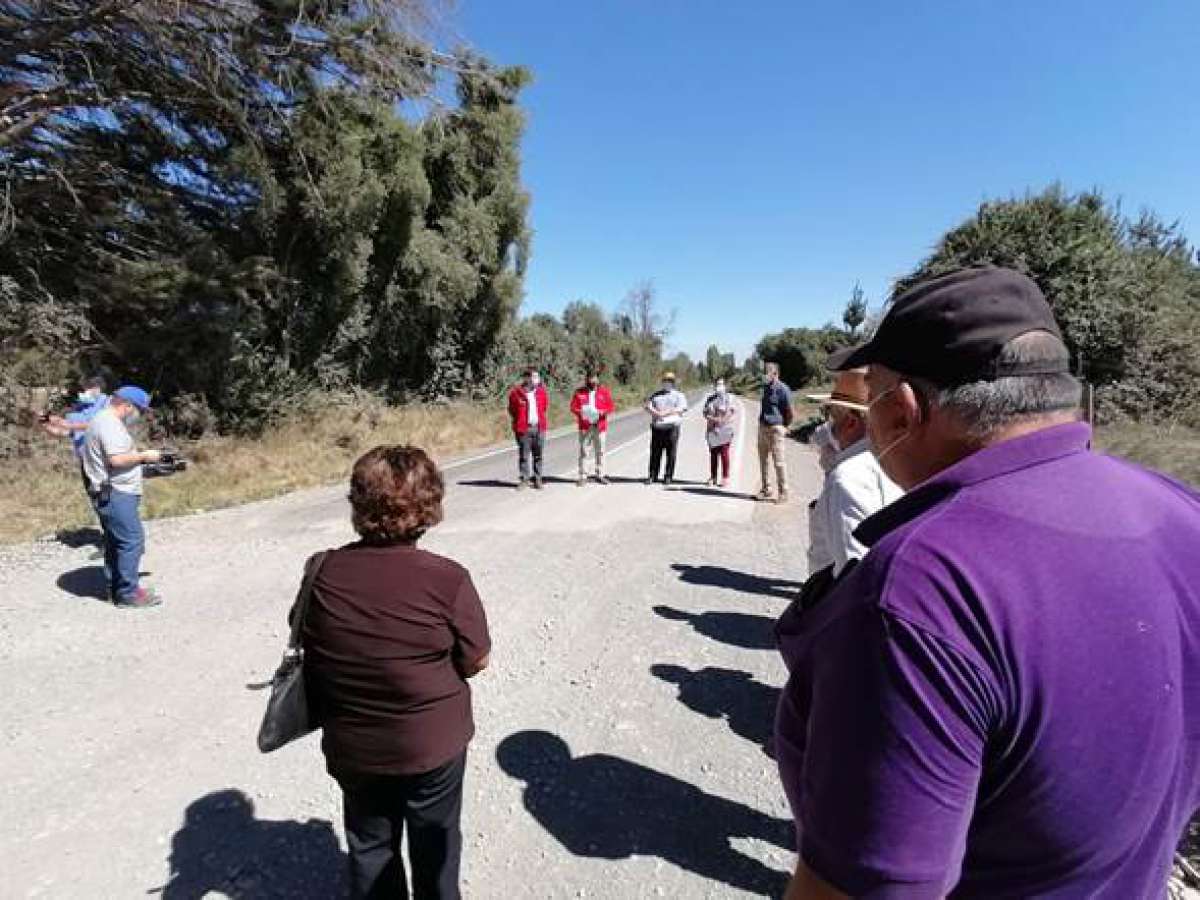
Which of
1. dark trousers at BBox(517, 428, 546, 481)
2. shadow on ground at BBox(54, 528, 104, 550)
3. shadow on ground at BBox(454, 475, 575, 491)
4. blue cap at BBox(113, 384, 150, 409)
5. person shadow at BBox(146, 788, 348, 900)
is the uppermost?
blue cap at BBox(113, 384, 150, 409)

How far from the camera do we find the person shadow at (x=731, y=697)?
12.0 feet

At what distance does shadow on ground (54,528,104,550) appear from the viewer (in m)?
6.93

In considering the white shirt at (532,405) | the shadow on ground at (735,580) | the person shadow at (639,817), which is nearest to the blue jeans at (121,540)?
the person shadow at (639,817)

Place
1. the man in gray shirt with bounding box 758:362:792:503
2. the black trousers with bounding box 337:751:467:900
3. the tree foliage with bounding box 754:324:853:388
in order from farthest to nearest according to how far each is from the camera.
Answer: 1. the tree foliage with bounding box 754:324:853:388
2. the man in gray shirt with bounding box 758:362:792:503
3. the black trousers with bounding box 337:751:467:900

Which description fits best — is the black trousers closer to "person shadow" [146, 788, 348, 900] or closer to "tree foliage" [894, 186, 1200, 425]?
"person shadow" [146, 788, 348, 900]

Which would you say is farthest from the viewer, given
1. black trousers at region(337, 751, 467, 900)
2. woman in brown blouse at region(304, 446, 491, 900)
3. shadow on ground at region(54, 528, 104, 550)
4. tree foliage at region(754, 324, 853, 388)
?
tree foliage at region(754, 324, 853, 388)

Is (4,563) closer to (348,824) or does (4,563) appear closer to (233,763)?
(233,763)

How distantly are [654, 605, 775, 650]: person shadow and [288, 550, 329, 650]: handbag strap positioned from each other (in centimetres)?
336

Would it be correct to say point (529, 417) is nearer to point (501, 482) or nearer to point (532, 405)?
point (532, 405)

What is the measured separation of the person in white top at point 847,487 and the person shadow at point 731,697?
44.1 inches

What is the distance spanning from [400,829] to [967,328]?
7.72ft

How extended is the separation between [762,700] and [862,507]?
73.8 inches

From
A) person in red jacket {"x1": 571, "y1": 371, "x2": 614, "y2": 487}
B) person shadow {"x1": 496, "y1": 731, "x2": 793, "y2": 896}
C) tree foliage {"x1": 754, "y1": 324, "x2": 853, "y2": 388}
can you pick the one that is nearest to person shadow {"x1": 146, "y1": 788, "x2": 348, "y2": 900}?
person shadow {"x1": 496, "y1": 731, "x2": 793, "y2": 896}

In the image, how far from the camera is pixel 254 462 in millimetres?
12328
